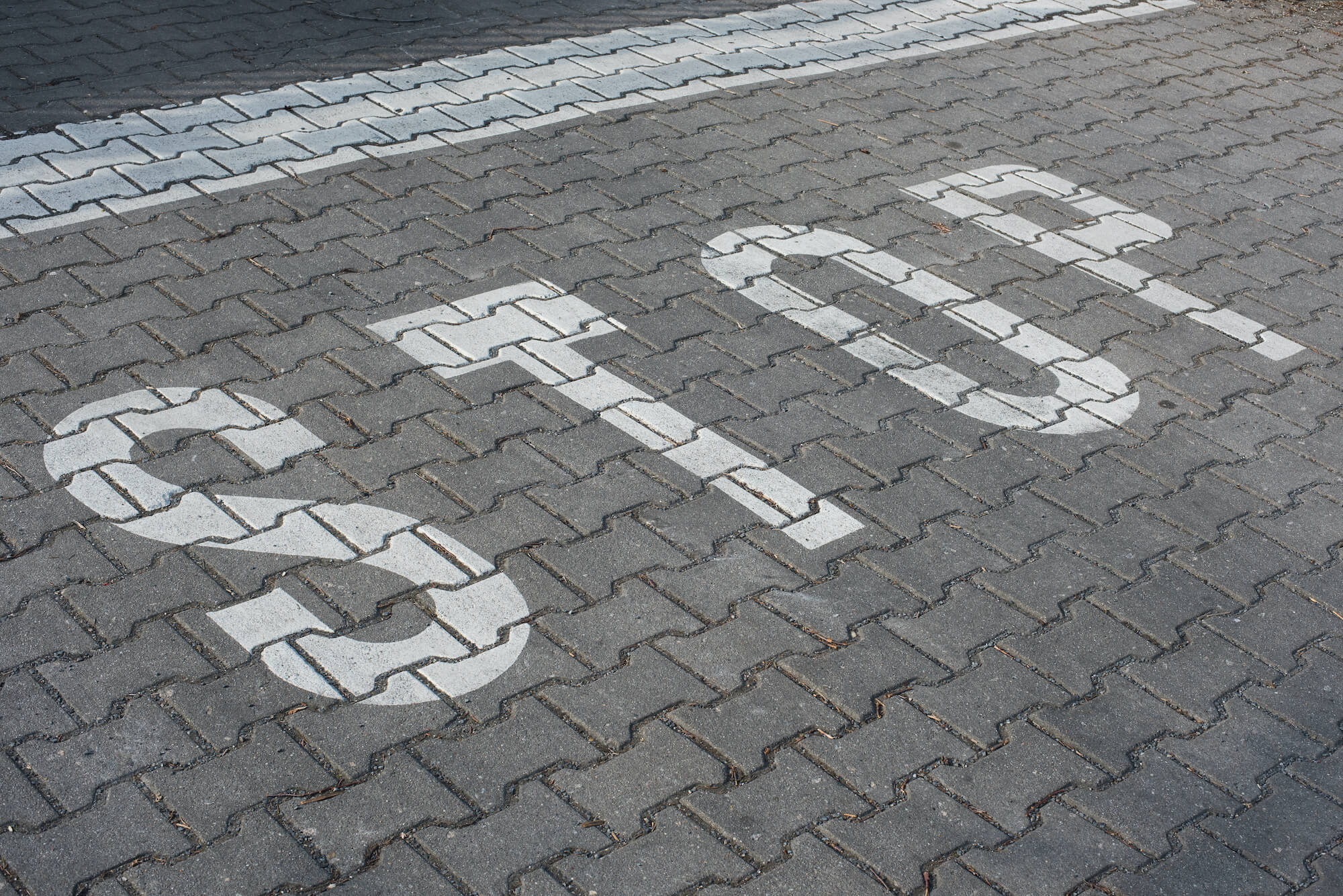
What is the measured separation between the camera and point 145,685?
3.42 m

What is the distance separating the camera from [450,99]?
7348 mm

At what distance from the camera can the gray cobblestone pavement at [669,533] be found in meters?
3.21

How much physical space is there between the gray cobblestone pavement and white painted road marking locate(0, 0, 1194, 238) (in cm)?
22

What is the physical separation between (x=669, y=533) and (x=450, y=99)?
13.3 feet

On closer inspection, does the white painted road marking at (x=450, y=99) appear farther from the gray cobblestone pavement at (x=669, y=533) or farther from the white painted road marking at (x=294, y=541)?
the white painted road marking at (x=294, y=541)

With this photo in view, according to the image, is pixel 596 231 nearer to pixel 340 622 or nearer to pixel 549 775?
pixel 340 622

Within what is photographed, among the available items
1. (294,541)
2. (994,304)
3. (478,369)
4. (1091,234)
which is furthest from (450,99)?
(294,541)

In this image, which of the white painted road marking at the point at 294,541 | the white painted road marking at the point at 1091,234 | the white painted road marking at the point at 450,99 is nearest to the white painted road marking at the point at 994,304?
the white painted road marking at the point at 1091,234

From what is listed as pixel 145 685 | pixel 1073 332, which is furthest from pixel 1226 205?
pixel 145 685

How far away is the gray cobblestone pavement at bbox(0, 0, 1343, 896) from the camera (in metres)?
3.21

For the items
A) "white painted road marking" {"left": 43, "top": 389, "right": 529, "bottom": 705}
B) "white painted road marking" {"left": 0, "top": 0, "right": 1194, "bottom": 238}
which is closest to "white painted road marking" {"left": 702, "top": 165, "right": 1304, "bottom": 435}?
"white painted road marking" {"left": 0, "top": 0, "right": 1194, "bottom": 238}

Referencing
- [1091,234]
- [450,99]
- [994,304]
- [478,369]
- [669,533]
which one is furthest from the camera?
[450,99]

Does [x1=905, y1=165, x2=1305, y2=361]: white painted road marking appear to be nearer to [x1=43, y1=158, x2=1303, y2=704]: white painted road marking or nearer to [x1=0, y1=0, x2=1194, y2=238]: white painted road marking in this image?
[x1=43, y1=158, x2=1303, y2=704]: white painted road marking

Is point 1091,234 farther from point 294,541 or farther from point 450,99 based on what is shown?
point 294,541
